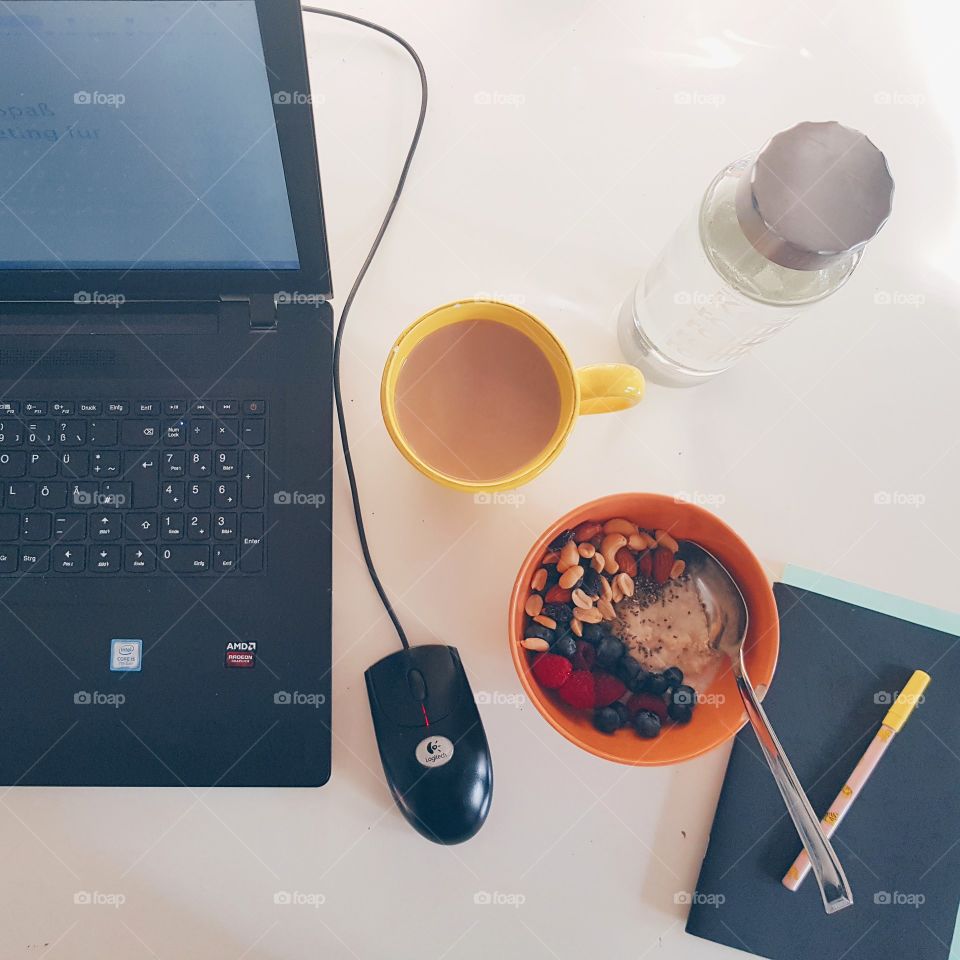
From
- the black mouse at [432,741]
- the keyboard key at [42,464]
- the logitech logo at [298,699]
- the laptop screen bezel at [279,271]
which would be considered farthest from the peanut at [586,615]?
the keyboard key at [42,464]

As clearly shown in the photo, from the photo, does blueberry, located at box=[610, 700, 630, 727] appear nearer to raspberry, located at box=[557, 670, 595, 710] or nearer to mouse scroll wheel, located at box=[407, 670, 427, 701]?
raspberry, located at box=[557, 670, 595, 710]

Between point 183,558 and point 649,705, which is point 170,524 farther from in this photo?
point 649,705

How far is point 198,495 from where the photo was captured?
557 mm

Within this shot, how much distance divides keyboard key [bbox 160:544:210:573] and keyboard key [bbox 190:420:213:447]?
8 centimetres

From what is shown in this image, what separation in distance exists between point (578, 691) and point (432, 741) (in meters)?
0.12

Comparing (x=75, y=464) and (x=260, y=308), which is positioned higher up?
(x=260, y=308)

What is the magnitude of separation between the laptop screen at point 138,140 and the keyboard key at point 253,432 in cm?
12

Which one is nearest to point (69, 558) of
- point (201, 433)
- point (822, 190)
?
point (201, 433)

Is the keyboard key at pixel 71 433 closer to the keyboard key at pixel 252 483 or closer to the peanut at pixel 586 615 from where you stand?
the keyboard key at pixel 252 483

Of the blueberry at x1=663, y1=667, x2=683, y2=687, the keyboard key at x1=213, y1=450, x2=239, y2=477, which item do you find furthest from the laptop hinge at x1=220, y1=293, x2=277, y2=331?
the blueberry at x1=663, y1=667, x2=683, y2=687

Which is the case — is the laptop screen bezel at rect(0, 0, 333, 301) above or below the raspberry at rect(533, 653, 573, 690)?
above

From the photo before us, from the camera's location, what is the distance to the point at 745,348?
0.59 meters

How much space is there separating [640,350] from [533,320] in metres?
0.13

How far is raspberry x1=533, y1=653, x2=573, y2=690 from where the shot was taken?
20.6 inches
